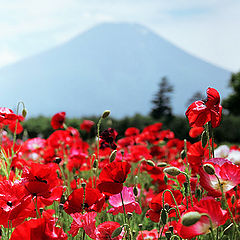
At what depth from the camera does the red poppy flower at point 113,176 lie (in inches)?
46.5

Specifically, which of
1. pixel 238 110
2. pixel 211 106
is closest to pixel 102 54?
pixel 238 110

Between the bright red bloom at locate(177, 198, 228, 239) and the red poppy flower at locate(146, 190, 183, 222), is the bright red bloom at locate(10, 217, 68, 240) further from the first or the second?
the red poppy flower at locate(146, 190, 183, 222)

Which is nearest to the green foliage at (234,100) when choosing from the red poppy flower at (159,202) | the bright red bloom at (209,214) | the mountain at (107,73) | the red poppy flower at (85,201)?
the red poppy flower at (159,202)

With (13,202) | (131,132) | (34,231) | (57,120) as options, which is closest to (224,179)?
(34,231)

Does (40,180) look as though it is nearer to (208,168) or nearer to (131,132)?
(208,168)

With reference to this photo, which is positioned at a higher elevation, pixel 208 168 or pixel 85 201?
pixel 208 168

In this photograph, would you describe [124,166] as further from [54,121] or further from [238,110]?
[238,110]

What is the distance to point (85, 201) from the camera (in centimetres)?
123

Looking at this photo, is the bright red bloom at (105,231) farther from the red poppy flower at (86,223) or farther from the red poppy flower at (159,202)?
the red poppy flower at (159,202)

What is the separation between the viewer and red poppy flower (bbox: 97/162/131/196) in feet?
3.87

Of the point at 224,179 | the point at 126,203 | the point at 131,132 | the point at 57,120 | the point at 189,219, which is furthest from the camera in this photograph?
the point at 131,132

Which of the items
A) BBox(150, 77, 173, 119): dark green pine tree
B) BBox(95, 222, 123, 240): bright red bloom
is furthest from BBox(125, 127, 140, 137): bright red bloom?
BBox(150, 77, 173, 119): dark green pine tree

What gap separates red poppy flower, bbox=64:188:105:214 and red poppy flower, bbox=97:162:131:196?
0.05 metres

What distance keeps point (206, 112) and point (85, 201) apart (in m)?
0.50
